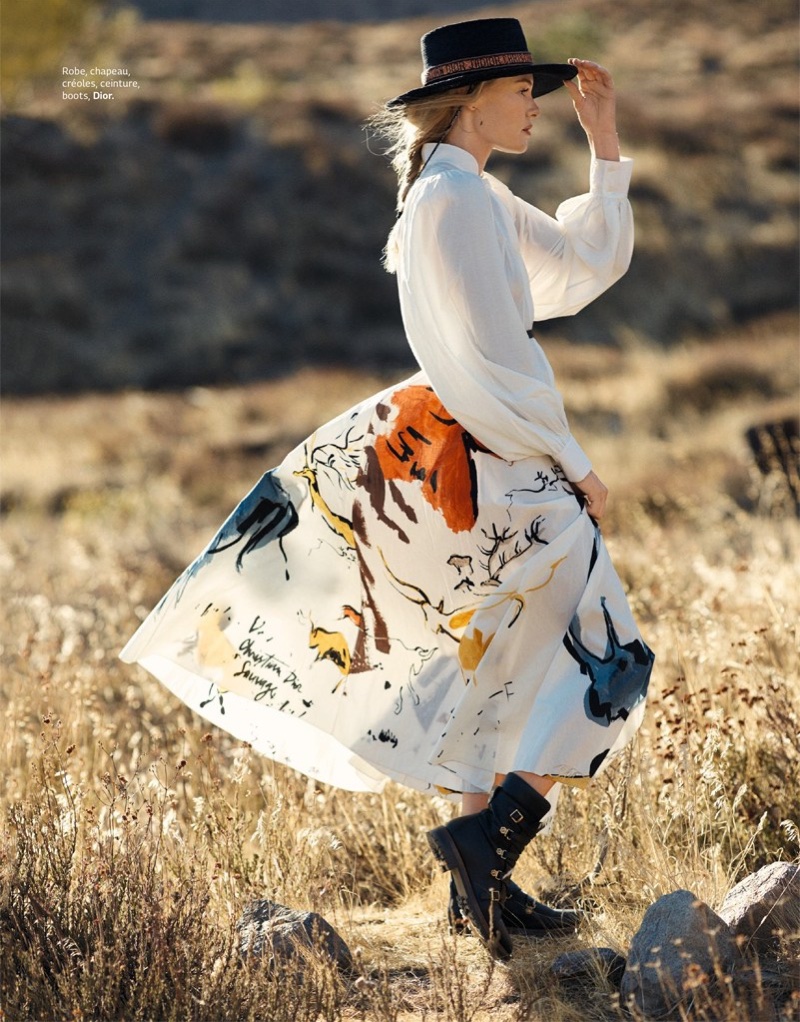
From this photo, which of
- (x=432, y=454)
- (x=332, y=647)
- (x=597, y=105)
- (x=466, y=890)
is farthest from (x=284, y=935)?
(x=597, y=105)

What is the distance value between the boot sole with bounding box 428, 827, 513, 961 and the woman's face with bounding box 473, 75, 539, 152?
167 centimetres

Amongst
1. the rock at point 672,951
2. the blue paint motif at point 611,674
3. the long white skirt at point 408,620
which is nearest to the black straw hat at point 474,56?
the long white skirt at point 408,620

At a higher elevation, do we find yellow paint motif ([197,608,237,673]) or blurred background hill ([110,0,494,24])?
yellow paint motif ([197,608,237,673])

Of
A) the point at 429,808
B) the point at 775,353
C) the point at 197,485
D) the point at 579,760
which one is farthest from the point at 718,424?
the point at 579,760

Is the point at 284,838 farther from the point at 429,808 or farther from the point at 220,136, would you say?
the point at 220,136

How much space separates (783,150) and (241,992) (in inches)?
971

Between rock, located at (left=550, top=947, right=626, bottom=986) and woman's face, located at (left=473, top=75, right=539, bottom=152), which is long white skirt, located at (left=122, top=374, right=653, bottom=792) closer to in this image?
rock, located at (left=550, top=947, right=626, bottom=986)

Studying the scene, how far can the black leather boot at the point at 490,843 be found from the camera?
2865 mm

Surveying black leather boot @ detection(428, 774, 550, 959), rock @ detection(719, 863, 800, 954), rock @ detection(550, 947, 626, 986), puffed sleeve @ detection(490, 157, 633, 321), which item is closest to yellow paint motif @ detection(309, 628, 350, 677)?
black leather boot @ detection(428, 774, 550, 959)

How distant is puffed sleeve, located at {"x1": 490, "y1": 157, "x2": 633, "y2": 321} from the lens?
3323 mm

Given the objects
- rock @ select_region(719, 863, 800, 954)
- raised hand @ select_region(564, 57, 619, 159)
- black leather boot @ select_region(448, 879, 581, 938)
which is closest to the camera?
rock @ select_region(719, 863, 800, 954)

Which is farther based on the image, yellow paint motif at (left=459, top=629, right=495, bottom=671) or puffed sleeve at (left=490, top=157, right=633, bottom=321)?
puffed sleeve at (left=490, top=157, right=633, bottom=321)

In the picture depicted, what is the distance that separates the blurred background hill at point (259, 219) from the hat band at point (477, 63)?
15027 millimetres

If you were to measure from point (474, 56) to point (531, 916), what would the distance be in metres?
2.10
